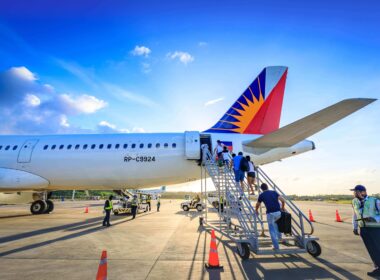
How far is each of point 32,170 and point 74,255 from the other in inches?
430

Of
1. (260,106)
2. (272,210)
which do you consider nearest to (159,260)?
(272,210)

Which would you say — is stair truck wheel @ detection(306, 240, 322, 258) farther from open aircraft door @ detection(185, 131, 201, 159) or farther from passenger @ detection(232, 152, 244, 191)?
open aircraft door @ detection(185, 131, 201, 159)

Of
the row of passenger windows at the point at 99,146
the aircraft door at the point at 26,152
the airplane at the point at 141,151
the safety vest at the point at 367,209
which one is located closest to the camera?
the safety vest at the point at 367,209

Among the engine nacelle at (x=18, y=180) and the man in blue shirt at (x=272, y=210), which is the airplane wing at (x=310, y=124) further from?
the engine nacelle at (x=18, y=180)

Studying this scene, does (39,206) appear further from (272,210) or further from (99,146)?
(272,210)

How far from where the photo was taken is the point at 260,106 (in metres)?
14.6

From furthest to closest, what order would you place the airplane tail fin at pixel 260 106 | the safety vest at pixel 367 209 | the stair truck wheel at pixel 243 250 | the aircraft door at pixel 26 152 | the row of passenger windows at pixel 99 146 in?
1. the aircraft door at pixel 26 152
2. the airplane tail fin at pixel 260 106
3. the row of passenger windows at pixel 99 146
4. the stair truck wheel at pixel 243 250
5. the safety vest at pixel 367 209

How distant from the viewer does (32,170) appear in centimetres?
1539

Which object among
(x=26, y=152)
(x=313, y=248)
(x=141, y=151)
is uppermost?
(x=26, y=152)

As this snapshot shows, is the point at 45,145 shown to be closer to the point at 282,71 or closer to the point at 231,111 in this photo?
the point at 231,111

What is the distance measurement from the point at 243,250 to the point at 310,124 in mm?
4987

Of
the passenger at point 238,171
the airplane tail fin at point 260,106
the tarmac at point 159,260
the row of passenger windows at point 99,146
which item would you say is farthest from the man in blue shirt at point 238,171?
the airplane tail fin at point 260,106

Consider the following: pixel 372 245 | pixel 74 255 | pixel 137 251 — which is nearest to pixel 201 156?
pixel 137 251

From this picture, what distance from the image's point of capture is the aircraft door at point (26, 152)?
15414 mm
